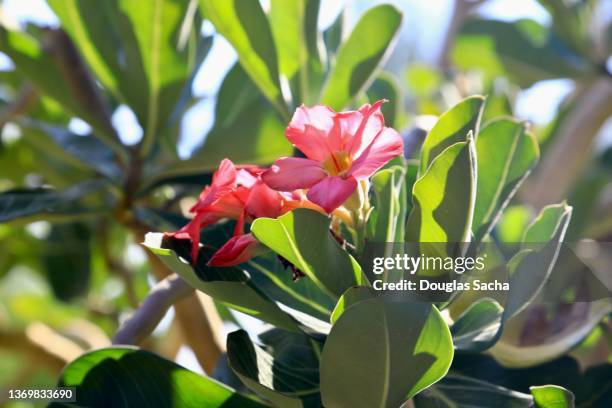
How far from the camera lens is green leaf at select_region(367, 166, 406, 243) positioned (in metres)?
0.69

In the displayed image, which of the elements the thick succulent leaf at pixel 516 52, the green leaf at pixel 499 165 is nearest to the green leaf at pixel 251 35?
the green leaf at pixel 499 165

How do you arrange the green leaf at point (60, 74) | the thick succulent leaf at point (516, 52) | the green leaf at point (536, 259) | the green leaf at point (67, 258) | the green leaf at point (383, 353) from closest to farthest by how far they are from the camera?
the green leaf at point (383, 353)
the green leaf at point (536, 259)
the green leaf at point (60, 74)
the green leaf at point (67, 258)
the thick succulent leaf at point (516, 52)

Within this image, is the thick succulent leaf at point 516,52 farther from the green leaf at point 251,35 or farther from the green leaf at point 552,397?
the green leaf at point 552,397

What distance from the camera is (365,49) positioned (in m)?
0.97

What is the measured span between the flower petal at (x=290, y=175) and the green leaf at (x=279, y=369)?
14 cm

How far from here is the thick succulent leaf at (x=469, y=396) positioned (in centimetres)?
72

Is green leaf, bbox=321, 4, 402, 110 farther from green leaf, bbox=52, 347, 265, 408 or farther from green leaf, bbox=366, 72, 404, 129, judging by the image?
green leaf, bbox=52, 347, 265, 408

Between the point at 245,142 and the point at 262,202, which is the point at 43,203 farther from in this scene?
the point at 262,202

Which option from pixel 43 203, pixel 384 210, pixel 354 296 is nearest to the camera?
pixel 354 296

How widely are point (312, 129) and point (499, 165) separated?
212 millimetres

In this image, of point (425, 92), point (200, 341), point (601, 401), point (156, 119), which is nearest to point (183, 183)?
point (156, 119)

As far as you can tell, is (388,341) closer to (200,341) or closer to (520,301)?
(520,301)

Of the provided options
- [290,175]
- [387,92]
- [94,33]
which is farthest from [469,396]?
[94,33]

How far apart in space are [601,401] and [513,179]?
298 millimetres
